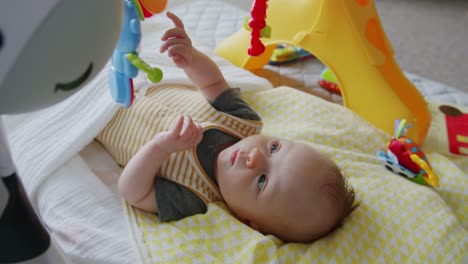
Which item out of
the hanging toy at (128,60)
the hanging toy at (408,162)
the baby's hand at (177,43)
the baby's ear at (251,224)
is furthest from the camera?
the hanging toy at (408,162)

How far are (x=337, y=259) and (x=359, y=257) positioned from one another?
4 cm

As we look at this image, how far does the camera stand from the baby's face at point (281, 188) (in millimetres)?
739

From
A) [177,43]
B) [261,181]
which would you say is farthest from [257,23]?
[261,181]

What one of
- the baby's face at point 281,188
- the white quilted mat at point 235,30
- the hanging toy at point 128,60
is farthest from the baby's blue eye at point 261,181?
the white quilted mat at point 235,30

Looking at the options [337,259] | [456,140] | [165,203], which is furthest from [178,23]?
[456,140]

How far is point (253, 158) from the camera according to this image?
759 mm

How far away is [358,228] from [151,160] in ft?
1.24

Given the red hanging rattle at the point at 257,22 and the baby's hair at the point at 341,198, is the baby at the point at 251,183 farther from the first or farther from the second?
the red hanging rattle at the point at 257,22

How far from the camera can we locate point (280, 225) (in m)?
0.77

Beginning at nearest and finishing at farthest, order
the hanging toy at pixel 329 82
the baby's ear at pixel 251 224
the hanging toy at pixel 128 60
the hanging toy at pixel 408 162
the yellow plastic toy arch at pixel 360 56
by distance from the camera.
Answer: the hanging toy at pixel 128 60 < the baby's ear at pixel 251 224 < the hanging toy at pixel 408 162 < the yellow plastic toy arch at pixel 360 56 < the hanging toy at pixel 329 82

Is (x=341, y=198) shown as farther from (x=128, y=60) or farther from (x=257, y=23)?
(x=128, y=60)

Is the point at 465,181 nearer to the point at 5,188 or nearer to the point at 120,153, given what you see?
the point at 120,153

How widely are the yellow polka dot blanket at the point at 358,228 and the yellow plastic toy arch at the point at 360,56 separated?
0.14 meters

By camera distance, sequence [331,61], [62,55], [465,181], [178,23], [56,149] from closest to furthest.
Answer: [62,55]
[178,23]
[56,149]
[465,181]
[331,61]
